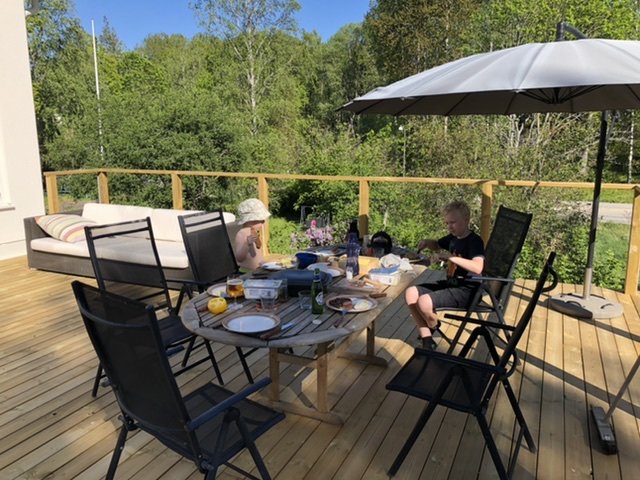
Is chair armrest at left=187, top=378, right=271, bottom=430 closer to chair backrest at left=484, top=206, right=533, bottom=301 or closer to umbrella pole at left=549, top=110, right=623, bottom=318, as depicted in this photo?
chair backrest at left=484, top=206, right=533, bottom=301

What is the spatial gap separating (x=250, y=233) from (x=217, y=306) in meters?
1.19

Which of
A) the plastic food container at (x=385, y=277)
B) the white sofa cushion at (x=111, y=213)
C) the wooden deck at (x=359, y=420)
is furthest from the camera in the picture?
the white sofa cushion at (x=111, y=213)

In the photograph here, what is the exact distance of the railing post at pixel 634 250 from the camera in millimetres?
4453

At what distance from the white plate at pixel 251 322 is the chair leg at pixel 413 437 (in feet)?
2.38

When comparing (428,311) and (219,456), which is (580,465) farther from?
(219,456)

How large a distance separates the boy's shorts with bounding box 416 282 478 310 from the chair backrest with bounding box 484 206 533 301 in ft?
0.84

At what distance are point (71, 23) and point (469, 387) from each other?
855 inches

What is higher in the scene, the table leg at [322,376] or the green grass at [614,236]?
the table leg at [322,376]

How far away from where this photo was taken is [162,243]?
526cm

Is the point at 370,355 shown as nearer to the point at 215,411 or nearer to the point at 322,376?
the point at 322,376

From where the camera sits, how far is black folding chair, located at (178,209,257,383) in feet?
10.7

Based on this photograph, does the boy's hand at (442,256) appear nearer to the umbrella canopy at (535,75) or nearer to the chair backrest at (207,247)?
the umbrella canopy at (535,75)

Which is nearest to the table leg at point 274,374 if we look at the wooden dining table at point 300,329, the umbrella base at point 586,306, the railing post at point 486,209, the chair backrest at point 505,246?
the wooden dining table at point 300,329

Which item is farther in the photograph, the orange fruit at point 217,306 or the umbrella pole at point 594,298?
the umbrella pole at point 594,298
